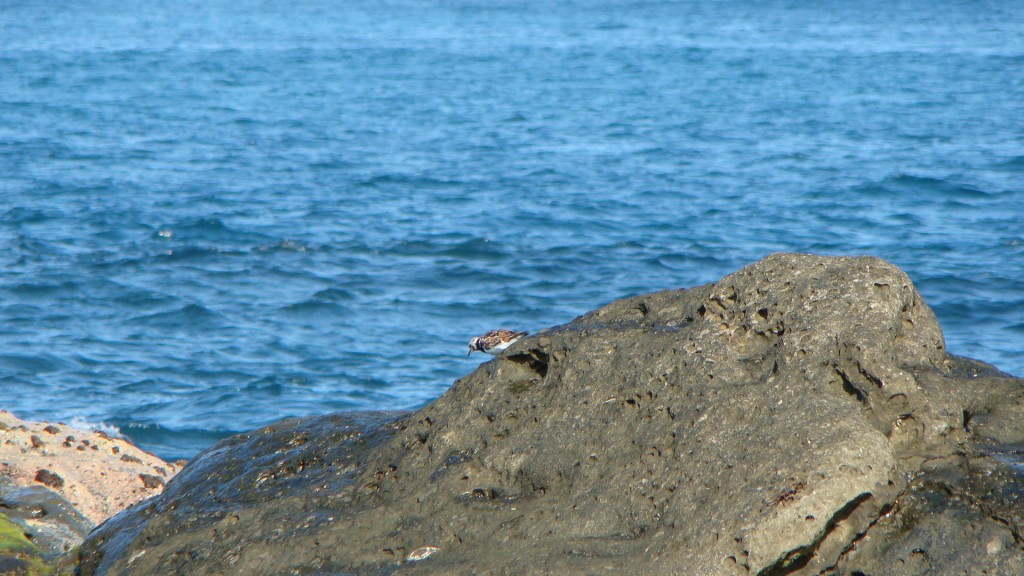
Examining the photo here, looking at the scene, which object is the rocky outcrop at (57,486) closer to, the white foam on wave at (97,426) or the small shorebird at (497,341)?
the white foam on wave at (97,426)

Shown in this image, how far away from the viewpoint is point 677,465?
4.55 meters

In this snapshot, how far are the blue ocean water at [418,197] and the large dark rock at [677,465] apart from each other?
606cm

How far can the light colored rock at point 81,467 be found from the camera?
741cm

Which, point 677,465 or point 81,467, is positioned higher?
point 677,465

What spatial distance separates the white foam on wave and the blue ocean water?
0.76 ft

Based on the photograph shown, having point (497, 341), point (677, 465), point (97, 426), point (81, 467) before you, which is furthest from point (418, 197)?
point (677, 465)

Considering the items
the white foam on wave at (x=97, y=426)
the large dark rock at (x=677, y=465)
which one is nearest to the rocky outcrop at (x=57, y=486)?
the large dark rock at (x=677, y=465)

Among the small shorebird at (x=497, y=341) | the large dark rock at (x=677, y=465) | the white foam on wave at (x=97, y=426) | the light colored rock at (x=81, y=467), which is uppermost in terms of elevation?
the large dark rock at (x=677, y=465)

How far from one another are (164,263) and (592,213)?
7.13m

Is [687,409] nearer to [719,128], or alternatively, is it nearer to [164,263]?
[164,263]

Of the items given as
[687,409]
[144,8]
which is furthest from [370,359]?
[144,8]

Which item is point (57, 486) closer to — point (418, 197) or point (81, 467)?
point (81, 467)

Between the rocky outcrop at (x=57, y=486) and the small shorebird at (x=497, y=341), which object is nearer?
the rocky outcrop at (x=57, y=486)

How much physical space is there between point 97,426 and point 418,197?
10671 mm
